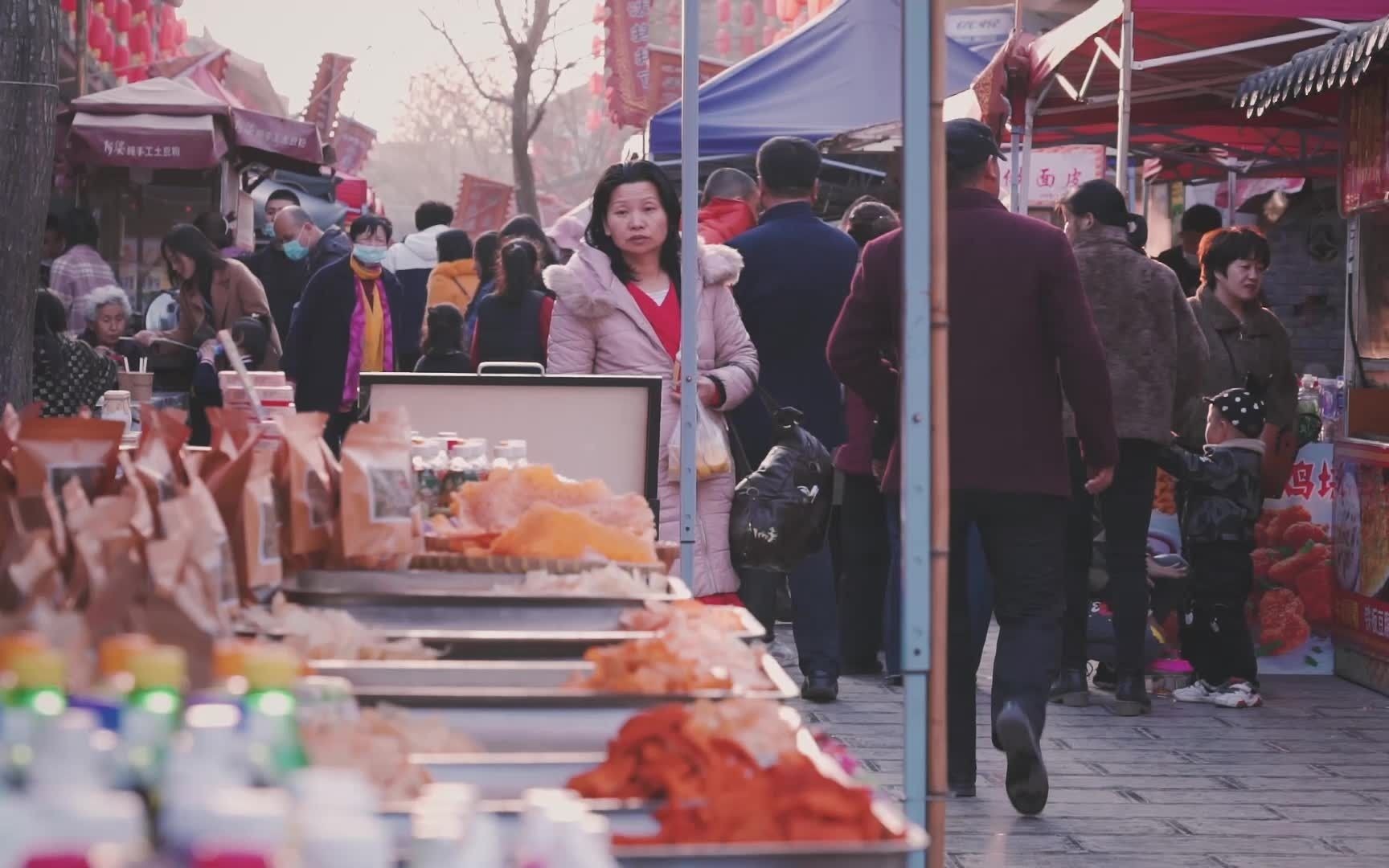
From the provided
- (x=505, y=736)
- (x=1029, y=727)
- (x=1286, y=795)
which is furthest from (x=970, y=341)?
(x=505, y=736)

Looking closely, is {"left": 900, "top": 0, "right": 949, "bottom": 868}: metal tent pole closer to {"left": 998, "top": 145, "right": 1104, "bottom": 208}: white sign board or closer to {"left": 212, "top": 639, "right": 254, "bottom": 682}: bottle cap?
{"left": 212, "top": 639, "right": 254, "bottom": 682}: bottle cap

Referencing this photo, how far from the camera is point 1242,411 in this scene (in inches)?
316

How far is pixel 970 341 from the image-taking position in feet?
18.9

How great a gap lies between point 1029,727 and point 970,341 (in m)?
1.26

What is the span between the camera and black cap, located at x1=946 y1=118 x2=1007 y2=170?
19.3 feet

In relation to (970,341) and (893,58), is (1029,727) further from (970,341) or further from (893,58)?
(893,58)

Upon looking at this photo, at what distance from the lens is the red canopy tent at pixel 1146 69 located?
32.1 feet

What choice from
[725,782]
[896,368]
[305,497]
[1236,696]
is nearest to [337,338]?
[896,368]

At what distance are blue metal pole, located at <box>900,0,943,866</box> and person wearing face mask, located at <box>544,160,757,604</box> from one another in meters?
2.68

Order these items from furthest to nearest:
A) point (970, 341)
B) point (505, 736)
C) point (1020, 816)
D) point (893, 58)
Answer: point (893, 58) → point (1020, 816) → point (970, 341) → point (505, 736)

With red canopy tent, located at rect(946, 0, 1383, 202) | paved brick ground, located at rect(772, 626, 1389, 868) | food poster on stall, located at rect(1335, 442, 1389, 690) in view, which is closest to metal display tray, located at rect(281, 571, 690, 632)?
paved brick ground, located at rect(772, 626, 1389, 868)

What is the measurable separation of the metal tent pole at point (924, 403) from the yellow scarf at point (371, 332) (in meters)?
6.75

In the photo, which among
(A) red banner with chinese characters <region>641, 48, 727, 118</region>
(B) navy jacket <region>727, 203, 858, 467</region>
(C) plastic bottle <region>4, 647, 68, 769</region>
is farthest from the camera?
(A) red banner with chinese characters <region>641, 48, 727, 118</region>

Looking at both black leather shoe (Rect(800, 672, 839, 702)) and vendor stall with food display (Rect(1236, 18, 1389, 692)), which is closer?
black leather shoe (Rect(800, 672, 839, 702))
